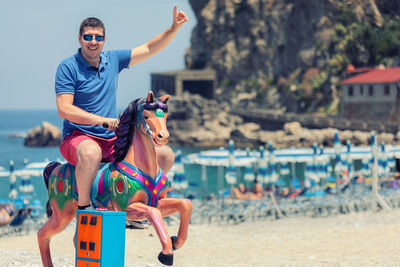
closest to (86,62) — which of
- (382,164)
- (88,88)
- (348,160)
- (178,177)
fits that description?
(88,88)

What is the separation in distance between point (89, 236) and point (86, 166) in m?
0.74

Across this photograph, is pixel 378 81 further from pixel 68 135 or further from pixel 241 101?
pixel 68 135

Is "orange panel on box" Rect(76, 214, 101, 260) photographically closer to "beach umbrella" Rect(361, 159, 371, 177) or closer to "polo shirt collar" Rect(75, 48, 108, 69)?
"polo shirt collar" Rect(75, 48, 108, 69)

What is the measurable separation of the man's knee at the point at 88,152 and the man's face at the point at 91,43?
41.6 inches

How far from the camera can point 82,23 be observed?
757 cm

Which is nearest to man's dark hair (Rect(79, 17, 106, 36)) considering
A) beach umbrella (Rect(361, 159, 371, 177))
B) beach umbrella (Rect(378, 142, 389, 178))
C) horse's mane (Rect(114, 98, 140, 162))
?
horse's mane (Rect(114, 98, 140, 162))

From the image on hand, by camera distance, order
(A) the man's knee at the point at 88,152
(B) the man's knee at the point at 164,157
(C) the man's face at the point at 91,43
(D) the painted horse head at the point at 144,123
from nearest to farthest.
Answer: (D) the painted horse head at the point at 144,123
(A) the man's knee at the point at 88,152
(C) the man's face at the point at 91,43
(B) the man's knee at the point at 164,157

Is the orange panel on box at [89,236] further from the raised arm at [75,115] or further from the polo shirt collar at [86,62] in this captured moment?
the polo shirt collar at [86,62]

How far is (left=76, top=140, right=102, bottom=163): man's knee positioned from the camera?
23.3 feet

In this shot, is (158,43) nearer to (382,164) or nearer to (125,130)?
(125,130)

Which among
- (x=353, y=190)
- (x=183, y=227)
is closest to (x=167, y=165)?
(x=183, y=227)

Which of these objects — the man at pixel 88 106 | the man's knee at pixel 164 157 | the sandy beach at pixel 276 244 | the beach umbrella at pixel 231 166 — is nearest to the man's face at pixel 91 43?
the man at pixel 88 106

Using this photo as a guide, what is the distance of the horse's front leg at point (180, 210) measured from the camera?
696cm

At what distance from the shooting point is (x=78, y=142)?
7258 millimetres
